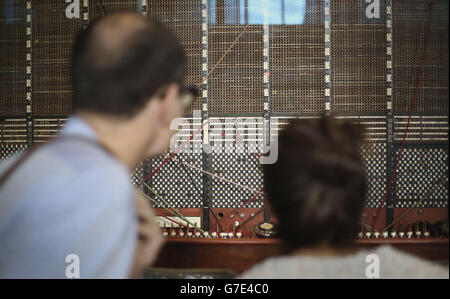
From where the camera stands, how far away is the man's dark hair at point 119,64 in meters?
1.06

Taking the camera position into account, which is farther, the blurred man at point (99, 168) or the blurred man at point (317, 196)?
the blurred man at point (317, 196)

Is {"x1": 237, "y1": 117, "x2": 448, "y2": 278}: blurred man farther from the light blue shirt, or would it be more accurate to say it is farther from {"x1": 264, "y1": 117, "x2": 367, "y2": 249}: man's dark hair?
the light blue shirt

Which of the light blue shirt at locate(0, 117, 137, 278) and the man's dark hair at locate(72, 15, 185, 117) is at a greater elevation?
the man's dark hair at locate(72, 15, 185, 117)

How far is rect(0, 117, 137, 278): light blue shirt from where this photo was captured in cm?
88

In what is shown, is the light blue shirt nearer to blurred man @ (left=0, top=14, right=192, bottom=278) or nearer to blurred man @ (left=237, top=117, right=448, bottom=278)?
blurred man @ (left=0, top=14, right=192, bottom=278)

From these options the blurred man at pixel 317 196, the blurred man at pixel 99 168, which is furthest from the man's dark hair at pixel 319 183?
the blurred man at pixel 99 168

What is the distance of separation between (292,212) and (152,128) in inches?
21.1

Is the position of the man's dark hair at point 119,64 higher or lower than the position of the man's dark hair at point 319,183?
higher

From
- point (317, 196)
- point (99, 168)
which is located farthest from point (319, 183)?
point (99, 168)

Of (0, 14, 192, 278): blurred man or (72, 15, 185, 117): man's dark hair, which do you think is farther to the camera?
(72, 15, 185, 117): man's dark hair

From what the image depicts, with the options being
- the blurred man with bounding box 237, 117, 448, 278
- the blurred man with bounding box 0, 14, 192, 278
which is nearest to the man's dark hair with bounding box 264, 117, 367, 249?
the blurred man with bounding box 237, 117, 448, 278

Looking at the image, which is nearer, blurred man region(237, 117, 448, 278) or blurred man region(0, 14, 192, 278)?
blurred man region(0, 14, 192, 278)

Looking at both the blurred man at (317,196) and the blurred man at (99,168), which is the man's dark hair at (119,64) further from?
the blurred man at (317,196)

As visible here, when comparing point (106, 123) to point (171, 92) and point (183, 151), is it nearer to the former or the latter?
point (171, 92)
